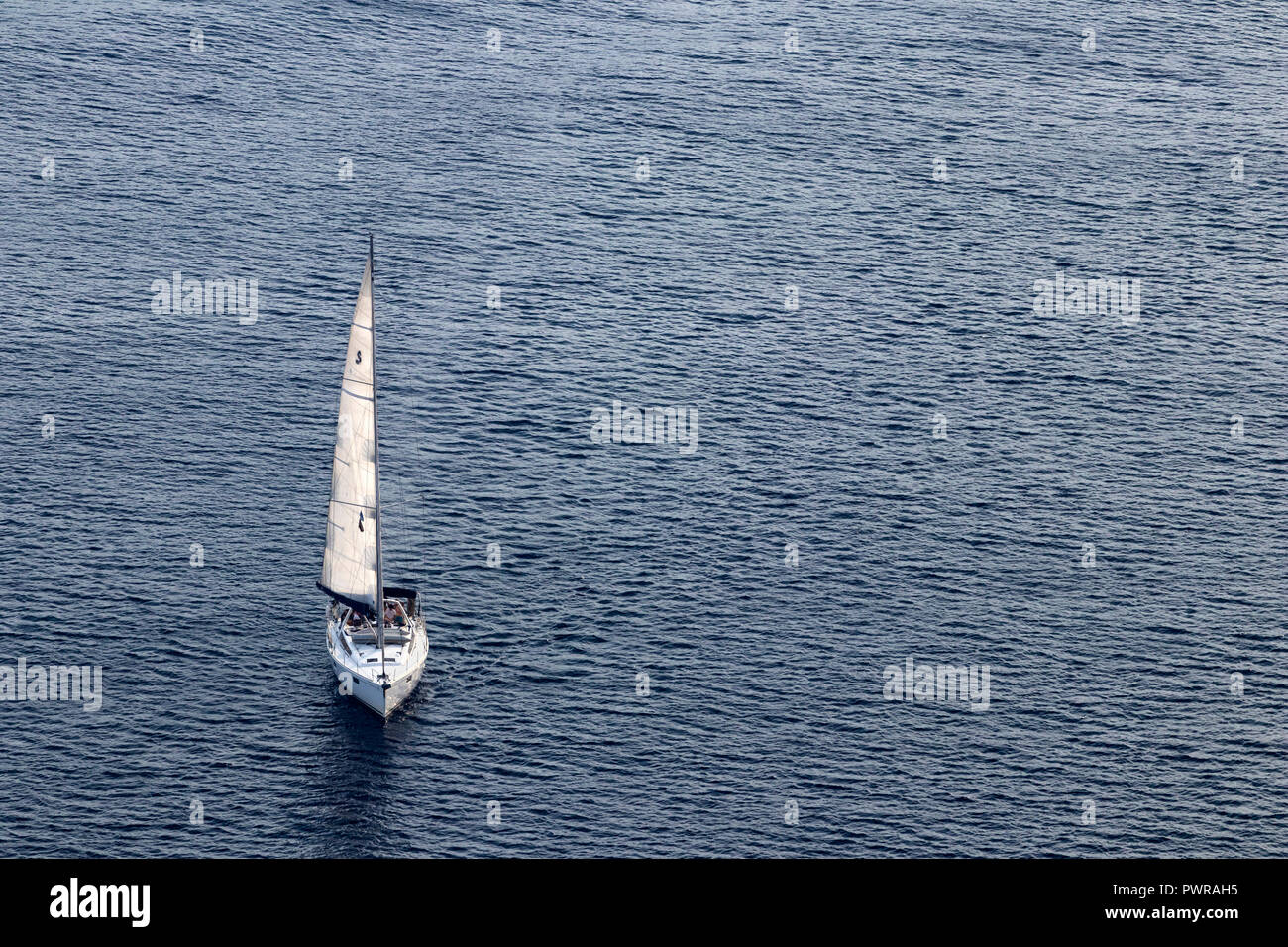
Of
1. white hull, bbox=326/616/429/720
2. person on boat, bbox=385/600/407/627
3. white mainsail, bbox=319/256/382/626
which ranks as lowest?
white hull, bbox=326/616/429/720

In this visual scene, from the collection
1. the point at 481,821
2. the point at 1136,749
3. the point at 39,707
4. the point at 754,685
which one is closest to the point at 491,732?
the point at 481,821

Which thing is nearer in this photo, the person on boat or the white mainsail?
the white mainsail

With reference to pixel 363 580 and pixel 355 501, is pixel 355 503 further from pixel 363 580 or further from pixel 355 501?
pixel 363 580

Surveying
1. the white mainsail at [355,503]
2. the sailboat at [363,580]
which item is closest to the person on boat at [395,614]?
the sailboat at [363,580]

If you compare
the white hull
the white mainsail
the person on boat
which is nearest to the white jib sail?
the white mainsail

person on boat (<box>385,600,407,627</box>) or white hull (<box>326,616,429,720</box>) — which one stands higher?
person on boat (<box>385,600,407,627</box>)

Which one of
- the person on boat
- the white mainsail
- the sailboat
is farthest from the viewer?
the person on boat

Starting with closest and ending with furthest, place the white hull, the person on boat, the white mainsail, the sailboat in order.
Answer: the white hull → the sailboat → the white mainsail → the person on boat

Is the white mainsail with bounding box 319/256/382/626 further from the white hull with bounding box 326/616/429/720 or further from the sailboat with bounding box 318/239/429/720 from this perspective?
the white hull with bounding box 326/616/429/720
